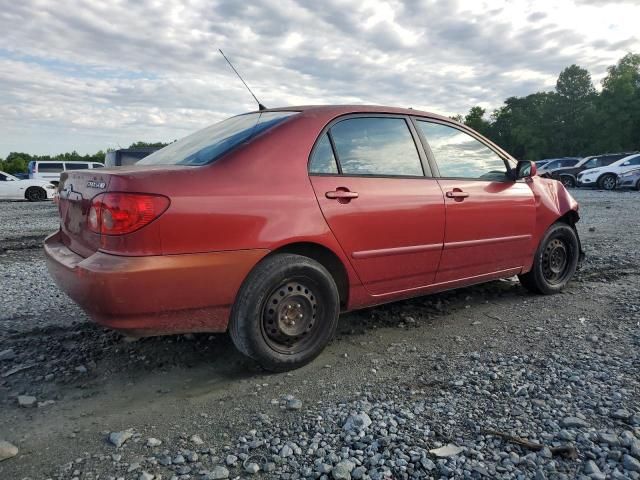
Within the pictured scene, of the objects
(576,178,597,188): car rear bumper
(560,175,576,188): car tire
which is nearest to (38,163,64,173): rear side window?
(576,178,597,188): car rear bumper

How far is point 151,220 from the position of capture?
2.55 m

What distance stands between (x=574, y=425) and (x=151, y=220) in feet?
7.51

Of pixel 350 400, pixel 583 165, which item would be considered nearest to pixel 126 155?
pixel 350 400

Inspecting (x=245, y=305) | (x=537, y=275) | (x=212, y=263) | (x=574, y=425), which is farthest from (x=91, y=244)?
(x=537, y=275)

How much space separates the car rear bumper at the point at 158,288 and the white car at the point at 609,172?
22.6 metres

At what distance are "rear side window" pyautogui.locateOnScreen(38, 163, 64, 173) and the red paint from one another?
72.7ft

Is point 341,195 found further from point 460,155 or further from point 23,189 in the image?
point 23,189

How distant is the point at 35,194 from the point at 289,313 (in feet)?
66.9

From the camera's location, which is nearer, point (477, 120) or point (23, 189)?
point (23, 189)

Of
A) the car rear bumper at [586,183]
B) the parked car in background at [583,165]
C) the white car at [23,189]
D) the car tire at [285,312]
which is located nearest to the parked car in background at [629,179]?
the car rear bumper at [586,183]

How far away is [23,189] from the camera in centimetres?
1967

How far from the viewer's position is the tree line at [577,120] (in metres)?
45.5

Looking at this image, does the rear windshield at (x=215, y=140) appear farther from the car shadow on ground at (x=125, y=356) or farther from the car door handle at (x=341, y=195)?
the car shadow on ground at (x=125, y=356)

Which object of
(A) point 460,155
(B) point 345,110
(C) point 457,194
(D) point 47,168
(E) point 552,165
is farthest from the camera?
(E) point 552,165
